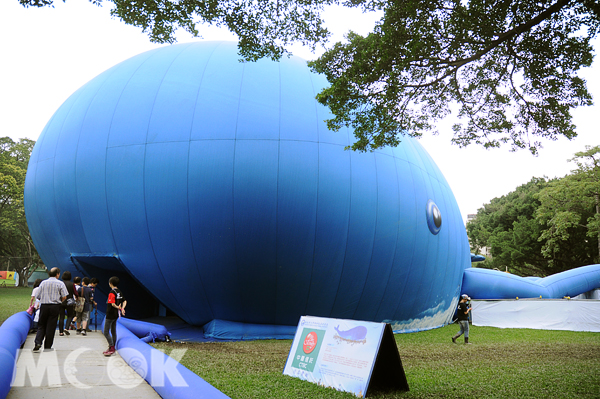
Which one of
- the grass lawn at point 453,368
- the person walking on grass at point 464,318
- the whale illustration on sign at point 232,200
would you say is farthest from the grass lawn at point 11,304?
the person walking on grass at point 464,318

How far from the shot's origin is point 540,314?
50.6ft

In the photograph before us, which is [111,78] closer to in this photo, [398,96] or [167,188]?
[167,188]

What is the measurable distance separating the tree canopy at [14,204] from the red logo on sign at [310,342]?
94.4 ft

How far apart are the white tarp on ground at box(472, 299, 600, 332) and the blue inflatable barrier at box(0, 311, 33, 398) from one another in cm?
1491

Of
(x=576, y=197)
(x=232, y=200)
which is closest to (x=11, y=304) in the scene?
(x=232, y=200)

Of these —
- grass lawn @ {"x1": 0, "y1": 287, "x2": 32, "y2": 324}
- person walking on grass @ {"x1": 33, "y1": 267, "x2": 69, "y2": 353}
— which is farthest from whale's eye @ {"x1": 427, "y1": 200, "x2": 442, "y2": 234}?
grass lawn @ {"x1": 0, "y1": 287, "x2": 32, "y2": 324}

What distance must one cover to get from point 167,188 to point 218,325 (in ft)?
12.5

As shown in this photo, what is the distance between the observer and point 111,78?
13.5 meters

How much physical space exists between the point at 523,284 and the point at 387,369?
15320 millimetres

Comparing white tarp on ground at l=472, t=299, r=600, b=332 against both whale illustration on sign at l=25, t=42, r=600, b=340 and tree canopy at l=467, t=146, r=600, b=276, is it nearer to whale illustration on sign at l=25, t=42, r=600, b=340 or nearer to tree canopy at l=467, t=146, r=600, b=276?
whale illustration on sign at l=25, t=42, r=600, b=340

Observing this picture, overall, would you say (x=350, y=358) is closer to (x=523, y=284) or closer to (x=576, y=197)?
(x=523, y=284)

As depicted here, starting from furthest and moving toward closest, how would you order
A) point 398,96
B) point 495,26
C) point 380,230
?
point 380,230
point 398,96
point 495,26

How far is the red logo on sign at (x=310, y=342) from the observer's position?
21.0 feet

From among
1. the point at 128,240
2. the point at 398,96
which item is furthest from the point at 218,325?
the point at 398,96
